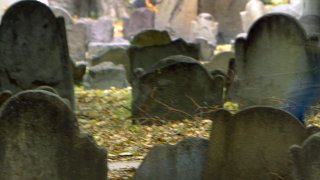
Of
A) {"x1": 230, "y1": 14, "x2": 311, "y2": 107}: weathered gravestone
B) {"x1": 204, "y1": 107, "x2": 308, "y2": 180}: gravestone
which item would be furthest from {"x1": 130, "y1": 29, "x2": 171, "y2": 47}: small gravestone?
{"x1": 204, "y1": 107, "x2": 308, "y2": 180}: gravestone

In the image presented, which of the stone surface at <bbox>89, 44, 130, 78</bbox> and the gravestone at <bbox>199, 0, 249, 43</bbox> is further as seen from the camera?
the gravestone at <bbox>199, 0, 249, 43</bbox>

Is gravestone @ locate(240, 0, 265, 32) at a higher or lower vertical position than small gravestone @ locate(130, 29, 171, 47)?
Result: higher

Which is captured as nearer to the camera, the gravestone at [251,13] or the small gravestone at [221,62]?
the small gravestone at [221,62]

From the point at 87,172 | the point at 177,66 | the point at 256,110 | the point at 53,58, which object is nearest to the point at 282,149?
the point at 256,110

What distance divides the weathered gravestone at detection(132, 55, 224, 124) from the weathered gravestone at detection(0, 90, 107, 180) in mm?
3421

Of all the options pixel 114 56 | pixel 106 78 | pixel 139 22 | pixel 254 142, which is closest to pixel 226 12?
pixel 139 22

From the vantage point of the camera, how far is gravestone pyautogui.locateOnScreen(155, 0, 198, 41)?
27.7m

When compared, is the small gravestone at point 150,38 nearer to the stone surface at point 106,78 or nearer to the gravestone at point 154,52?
the stone surface at point 106,78

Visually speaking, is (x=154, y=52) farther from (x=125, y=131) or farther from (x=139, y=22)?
(x=139, y=22)

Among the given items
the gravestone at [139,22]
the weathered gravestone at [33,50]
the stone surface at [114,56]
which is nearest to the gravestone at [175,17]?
the gravestone at [139,22]

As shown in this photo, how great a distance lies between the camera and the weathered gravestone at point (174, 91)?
32.7ft

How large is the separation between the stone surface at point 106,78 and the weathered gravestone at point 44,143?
8.40 meters

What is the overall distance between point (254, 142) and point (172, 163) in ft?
2.24

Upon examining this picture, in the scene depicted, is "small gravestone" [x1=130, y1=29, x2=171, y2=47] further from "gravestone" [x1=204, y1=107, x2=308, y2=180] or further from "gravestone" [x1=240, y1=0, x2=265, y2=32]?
"gravestone" [x1=240, y1=0, x2=265, y2=32]
